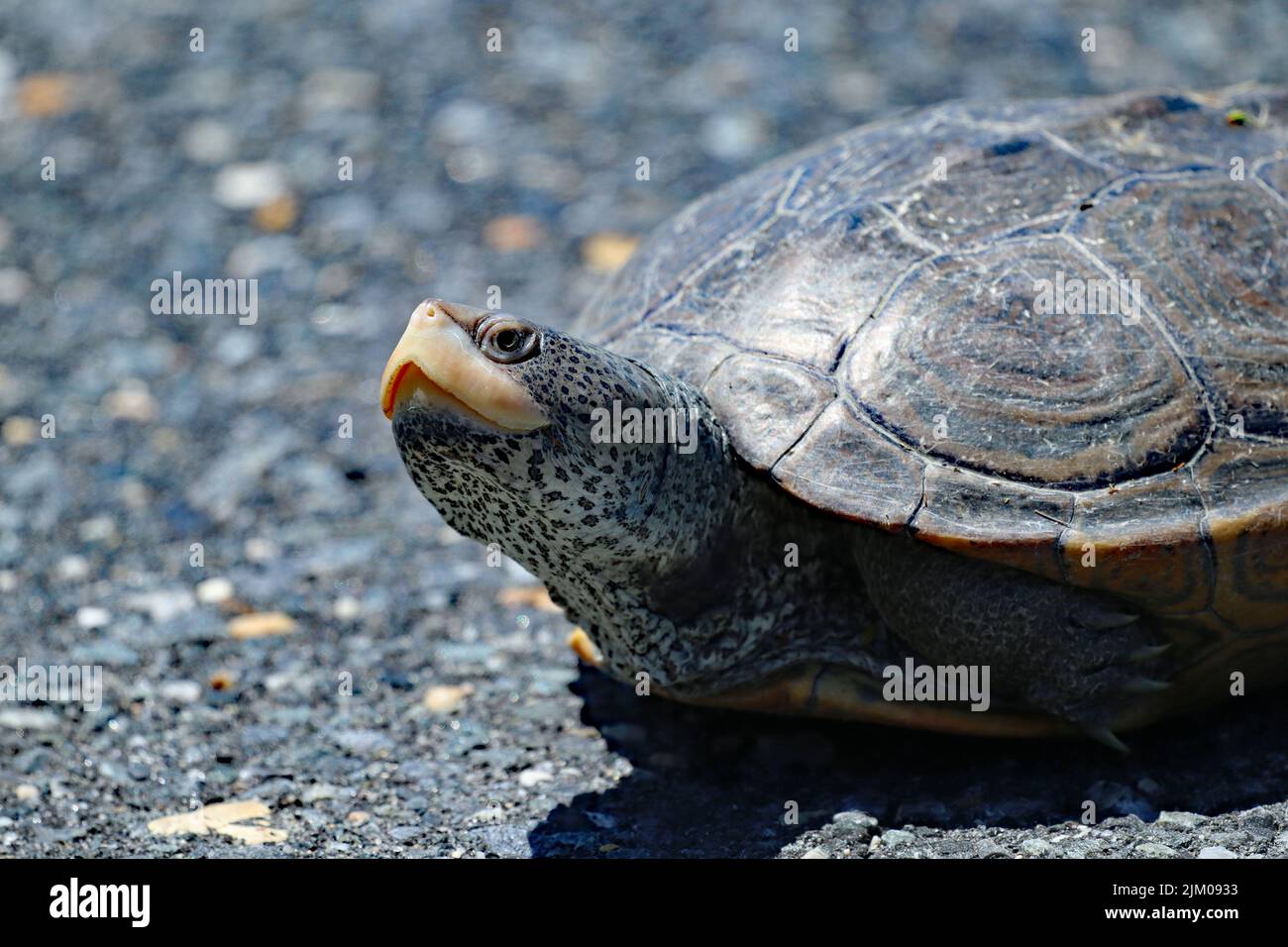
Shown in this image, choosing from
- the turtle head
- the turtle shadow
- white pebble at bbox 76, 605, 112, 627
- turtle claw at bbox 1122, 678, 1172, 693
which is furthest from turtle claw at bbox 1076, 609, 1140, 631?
Answer: white pebble at bbox 76, 605, 112, 627

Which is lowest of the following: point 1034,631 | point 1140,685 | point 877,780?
point 877,780

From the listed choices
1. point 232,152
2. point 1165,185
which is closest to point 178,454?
point 232,152

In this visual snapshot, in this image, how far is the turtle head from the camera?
258cm

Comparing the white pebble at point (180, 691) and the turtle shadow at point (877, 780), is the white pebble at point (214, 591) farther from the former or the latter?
the turtle shadow at point (877, 780)

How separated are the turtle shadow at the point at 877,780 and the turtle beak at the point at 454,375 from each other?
37.3 inches

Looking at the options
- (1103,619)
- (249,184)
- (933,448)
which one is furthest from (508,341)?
(249,184)

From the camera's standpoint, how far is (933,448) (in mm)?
2902

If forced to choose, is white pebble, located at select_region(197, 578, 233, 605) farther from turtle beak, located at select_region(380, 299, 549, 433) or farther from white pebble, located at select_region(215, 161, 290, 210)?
white pebble, located at select_region(215, 161, 290, 210)

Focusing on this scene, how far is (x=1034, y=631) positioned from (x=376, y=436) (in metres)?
2.64

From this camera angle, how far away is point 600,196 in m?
5.99

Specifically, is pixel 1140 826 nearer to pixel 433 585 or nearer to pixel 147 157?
pixel 433 585

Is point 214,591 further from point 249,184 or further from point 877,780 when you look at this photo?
point 249,184

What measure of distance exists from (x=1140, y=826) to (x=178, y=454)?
3340 millimetres

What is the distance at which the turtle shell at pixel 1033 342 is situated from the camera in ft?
9.30
